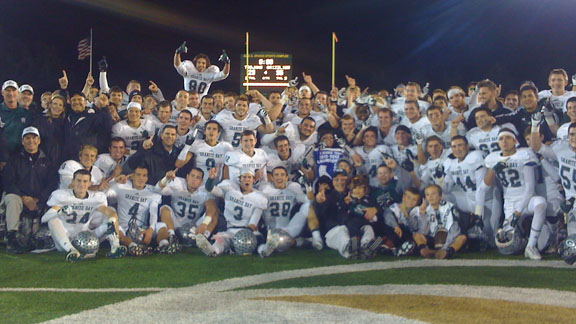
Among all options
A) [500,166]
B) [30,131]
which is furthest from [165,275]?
[500,166]

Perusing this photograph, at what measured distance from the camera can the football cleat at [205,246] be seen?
6.95m

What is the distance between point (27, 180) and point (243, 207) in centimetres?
273

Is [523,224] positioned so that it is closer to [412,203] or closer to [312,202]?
[412,203]

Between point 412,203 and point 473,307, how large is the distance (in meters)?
2.87

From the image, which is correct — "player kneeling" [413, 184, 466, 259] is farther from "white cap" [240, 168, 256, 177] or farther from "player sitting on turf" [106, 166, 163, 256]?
"player sitting on turf" [106, 166, 163, 256]

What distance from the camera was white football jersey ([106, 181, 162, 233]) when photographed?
25.4 ft

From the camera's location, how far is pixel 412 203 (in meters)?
7.45

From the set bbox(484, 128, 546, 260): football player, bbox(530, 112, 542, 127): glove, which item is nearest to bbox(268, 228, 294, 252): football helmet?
bbox(484, 128, 546, 260): football player

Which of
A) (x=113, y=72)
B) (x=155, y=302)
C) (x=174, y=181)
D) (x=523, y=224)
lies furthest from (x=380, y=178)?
(x=113, y=72)

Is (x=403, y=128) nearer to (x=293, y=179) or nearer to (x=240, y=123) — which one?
(x=293, y=179)

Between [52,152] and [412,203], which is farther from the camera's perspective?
→ [52,152]

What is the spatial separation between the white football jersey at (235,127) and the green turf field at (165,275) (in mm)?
2369

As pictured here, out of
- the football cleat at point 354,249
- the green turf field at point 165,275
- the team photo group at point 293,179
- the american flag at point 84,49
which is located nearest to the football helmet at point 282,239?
the team photo group at point 293,179

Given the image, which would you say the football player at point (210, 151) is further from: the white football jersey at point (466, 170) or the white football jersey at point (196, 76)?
the white football jersey at point (466, 170)
